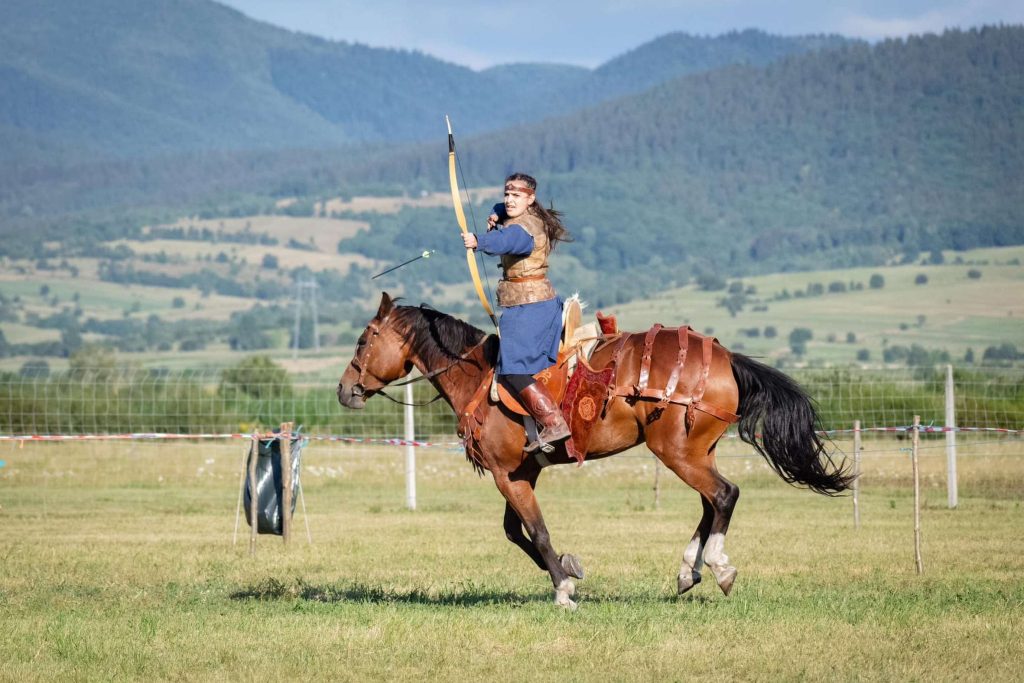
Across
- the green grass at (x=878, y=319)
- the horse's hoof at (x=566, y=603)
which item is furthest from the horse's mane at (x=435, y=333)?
the green grass at (x=878, y=319)

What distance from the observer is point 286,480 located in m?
17.3

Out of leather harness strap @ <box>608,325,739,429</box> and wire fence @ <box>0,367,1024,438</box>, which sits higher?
leather harness strap @ <box>608,325,739,429</box>

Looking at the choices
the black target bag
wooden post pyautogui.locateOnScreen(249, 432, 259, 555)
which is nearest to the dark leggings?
wooden post pyautogui.locateOnScreen(249, 432, 259, 555)

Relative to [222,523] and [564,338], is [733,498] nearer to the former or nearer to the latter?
[564,338]

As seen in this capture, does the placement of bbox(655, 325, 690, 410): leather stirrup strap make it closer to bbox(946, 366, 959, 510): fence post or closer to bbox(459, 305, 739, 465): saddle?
bbox(459, 305, 739, 465): saddle

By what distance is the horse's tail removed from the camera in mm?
11742

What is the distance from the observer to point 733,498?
1149 centimetres

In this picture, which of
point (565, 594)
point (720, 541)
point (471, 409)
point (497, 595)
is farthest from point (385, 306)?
point (720, 541)

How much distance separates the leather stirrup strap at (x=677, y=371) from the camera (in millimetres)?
11469

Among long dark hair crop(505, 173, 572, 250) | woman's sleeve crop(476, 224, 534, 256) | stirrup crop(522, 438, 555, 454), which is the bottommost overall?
stirrup crop(522, 438, 555, 454)

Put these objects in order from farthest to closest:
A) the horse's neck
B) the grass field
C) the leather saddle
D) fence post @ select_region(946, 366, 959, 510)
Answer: fence post @ select_region(946, 366, 959, 510) → the horse's neck → the leather saddle → the grass field

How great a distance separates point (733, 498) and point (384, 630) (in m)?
2.90

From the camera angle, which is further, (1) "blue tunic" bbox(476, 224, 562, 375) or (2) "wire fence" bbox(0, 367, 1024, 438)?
(2) "wire fence" bbox(0, 367, 1024, 438)

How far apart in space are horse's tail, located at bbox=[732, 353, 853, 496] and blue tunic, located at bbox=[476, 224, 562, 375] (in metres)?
1.54
